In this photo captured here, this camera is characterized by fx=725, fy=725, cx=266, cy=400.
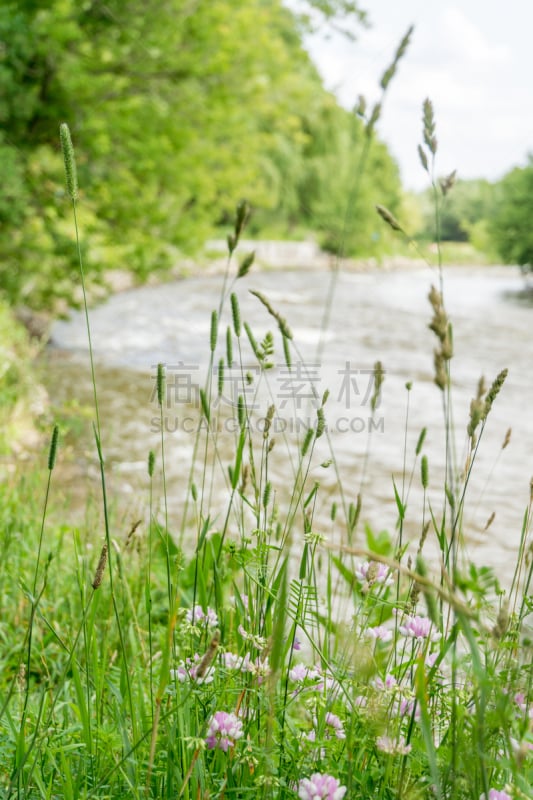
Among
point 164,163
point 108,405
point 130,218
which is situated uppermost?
point 164,163

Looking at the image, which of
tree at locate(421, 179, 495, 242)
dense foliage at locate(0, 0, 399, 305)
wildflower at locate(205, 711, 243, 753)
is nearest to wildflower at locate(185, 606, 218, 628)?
wildflower at locate(205, 711, 243, 753)

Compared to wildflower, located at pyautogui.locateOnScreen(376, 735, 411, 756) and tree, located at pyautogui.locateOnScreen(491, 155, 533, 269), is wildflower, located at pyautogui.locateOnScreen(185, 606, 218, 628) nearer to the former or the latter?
wildflower, located at pyautogui.locateOnScreen(376, 735, 411, 756)

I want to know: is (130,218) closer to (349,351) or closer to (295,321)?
(349,351)

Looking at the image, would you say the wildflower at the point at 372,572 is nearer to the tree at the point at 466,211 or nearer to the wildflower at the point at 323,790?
the wildflower at the point at 323,790

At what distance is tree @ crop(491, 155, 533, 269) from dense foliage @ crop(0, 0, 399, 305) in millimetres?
22826

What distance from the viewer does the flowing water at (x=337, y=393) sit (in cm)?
526

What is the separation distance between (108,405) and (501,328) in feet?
32.7

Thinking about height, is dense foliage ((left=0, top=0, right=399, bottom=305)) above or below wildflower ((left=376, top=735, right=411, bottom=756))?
above

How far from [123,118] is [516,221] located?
2623cm

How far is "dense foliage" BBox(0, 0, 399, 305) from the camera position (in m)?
6.77

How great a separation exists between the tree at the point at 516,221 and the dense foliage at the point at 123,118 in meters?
22.8

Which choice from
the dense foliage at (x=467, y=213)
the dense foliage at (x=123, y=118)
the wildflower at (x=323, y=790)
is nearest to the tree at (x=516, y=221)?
the dense foliage at (x=467, y=213)

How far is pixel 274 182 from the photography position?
2625cm

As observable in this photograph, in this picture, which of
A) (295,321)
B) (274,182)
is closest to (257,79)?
(295,321)
